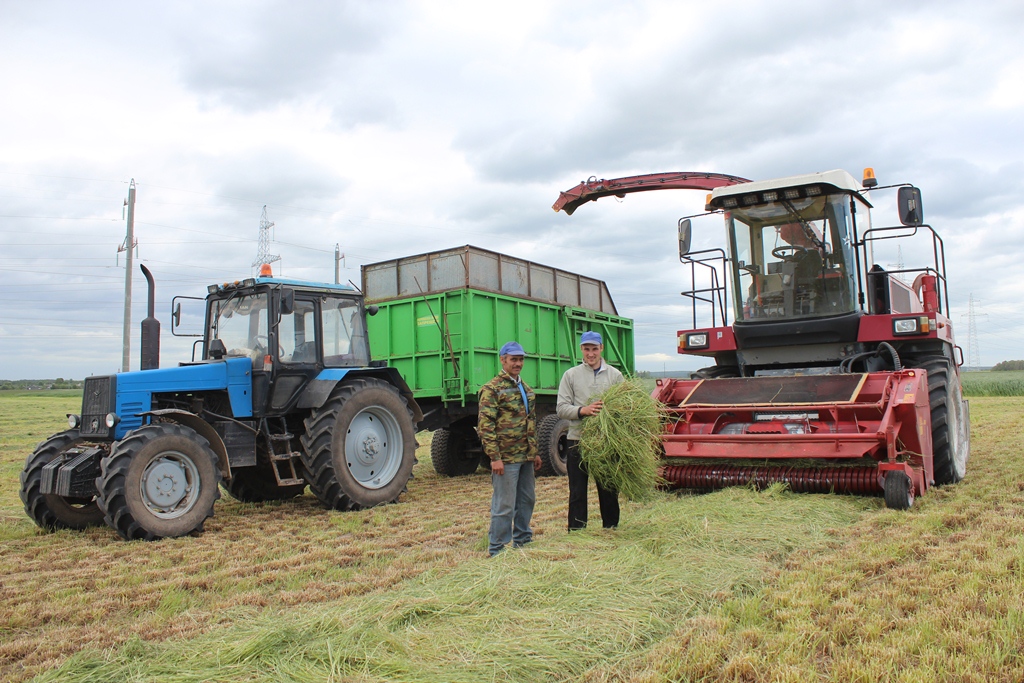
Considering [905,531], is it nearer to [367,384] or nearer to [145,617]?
[145,617]

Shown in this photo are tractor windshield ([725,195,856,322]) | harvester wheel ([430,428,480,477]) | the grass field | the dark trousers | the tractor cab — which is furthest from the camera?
harvester wheel ([430,428,480,477])

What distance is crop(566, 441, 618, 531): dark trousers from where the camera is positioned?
529 centimetres

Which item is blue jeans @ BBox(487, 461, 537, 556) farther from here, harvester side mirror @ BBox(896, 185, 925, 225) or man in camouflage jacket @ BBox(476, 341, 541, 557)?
harvester side mirror @ BBox(896, 185, 925, 225)

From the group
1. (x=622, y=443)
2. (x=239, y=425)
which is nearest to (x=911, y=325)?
(x=622, y=443)

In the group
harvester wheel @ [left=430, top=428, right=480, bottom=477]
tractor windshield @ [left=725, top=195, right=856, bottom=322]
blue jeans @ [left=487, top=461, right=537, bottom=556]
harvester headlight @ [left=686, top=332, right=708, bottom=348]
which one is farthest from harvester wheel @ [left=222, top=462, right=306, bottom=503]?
tractor windshield @ [left=725, top=195, right=856, bottom=322]

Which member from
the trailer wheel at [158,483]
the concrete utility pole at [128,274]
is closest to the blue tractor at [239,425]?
the trailer wheel at [158,483]

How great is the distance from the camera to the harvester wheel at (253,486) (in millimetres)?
8047

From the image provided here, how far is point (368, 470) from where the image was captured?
7.67 metres

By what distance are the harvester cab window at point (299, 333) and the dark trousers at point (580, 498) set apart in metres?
3.24

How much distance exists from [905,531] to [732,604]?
1993mm

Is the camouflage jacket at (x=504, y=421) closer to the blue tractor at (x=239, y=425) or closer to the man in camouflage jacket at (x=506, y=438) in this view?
the man in camouflage jacket at (x=506, y=438)

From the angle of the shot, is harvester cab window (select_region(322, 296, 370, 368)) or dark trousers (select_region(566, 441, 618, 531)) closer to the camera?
dark trousers (select_region(566, 441, 618, 531))

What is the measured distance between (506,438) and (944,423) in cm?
396

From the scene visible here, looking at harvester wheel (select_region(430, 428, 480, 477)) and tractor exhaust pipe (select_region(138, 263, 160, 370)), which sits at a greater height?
tractor exhaust pipe (select_region(138, 263, 160, 370))
